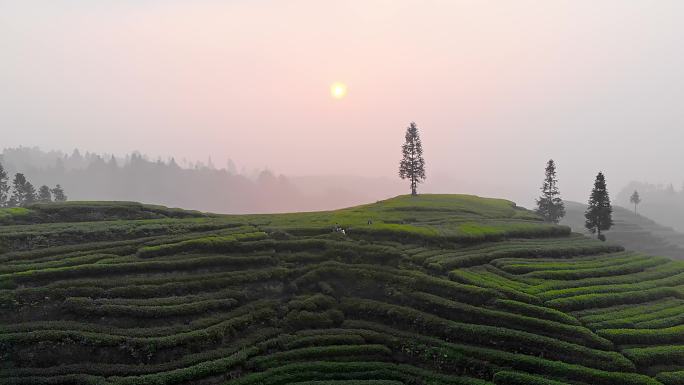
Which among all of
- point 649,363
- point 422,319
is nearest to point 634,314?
point 649,363

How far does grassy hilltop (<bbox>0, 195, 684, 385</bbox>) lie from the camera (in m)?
24.9

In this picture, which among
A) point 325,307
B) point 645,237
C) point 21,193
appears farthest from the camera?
point 645,237

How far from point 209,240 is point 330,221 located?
1644cm

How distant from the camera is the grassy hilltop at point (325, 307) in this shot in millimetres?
24891

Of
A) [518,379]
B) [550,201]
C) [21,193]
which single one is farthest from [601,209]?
[21,193]

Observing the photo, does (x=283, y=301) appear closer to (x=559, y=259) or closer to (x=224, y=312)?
(x=224, y=312)

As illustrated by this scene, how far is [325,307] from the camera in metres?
32.7

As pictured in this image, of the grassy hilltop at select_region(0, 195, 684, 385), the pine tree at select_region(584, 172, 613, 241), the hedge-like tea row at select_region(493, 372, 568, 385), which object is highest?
the pine tree at select_region(584, 172, 613, 241)

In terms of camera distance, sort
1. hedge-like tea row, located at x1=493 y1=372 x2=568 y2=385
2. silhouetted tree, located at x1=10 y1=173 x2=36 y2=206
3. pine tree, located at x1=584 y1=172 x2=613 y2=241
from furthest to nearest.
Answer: silhouetted tree, located at x1=10 y1=173 x2=36 y2=206, pine tree, located at x1=584 y1=172 x2=613 y2=241, hedge-like tea row, located at x1=493 y1=372 x2=568 y2=385

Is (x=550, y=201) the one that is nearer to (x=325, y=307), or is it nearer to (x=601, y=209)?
(x=601, y=209)

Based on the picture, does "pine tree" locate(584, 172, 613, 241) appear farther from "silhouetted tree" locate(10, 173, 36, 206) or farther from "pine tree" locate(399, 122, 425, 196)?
"silhouetted tree" locate(10, 173, 36, 206)

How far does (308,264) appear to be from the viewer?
3866cm

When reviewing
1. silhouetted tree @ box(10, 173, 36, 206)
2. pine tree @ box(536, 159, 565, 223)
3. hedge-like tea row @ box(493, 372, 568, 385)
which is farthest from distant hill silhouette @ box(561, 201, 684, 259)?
silhouetted tree @ box(10, 173, 36, 206)

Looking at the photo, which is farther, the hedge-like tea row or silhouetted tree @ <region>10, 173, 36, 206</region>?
silhouetted tree @ <region>10, 173, 36, 206</region>
